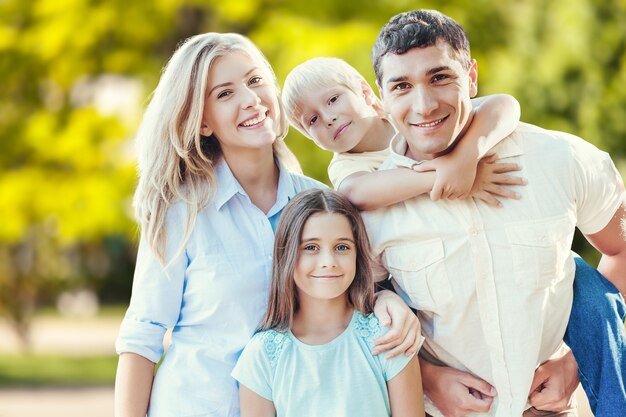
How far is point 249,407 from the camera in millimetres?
2490

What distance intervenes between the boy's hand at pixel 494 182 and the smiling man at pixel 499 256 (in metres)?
0.02

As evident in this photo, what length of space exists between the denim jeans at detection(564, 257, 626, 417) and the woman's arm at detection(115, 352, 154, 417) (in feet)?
3.95

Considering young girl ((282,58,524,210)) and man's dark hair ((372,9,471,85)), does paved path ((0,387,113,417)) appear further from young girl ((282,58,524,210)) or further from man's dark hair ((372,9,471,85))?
man's dark hair ((372,9,471,85))

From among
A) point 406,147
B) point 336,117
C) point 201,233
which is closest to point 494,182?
point 406,147

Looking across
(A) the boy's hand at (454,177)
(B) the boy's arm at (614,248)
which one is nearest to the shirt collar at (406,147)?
(A) the boy's hand at (454,177)

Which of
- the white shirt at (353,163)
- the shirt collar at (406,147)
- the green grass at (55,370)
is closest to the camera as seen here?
the shirt collar at (406,147)

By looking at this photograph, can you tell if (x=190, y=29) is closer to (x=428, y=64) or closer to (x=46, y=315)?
(x=428, y=64)

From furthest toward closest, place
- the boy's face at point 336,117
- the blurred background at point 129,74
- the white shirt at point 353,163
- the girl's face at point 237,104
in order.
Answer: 1. the blurred background at point 129,74
2. the boy's face at point 336,117
3. the white shirt at point 353,163
4. the girl's face at point 237,104

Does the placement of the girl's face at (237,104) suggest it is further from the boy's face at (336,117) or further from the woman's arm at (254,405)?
the woman's arm at (254,405)

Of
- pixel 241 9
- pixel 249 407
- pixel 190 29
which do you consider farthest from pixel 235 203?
pixel 190 29

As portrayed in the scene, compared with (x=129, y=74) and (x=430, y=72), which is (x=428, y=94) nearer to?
(x=430, y=72)

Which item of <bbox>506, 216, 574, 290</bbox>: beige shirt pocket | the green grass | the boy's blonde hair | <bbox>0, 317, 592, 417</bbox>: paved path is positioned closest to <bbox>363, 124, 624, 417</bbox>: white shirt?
<bbox>506, 216, 574, 290</bbox>: beige shirt pocket

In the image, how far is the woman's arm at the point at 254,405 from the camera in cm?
249

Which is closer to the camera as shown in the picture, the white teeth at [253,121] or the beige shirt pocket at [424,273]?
the beige shirt pocket at [424,273]
